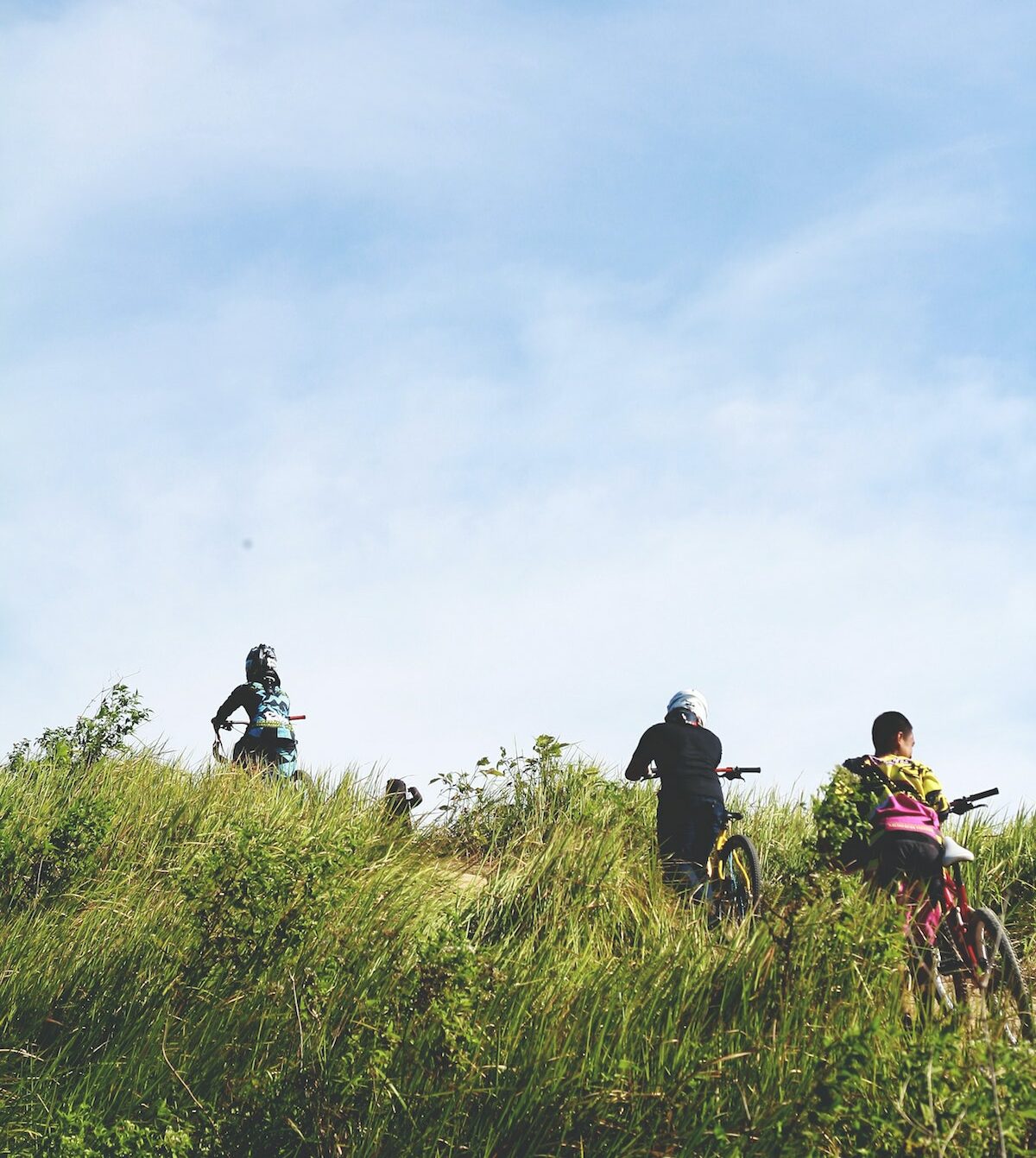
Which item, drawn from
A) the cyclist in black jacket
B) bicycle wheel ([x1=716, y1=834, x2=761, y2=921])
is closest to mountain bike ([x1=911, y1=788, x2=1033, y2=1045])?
bicycle wheel ([x1=716, y1=834, x2=761, y2=921])

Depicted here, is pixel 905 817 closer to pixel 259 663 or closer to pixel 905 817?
pixel 905 817

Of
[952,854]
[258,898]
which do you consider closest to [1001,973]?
[952,854]

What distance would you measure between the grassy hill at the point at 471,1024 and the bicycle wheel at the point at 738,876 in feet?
1.92

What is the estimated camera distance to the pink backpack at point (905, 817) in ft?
24.1

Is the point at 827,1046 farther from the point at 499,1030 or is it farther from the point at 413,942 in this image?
the point at 413,942

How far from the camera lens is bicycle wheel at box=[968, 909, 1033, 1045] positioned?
648 cm

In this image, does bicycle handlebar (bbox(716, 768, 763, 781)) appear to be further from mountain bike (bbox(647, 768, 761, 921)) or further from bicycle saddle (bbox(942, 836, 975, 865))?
bicycle saddle (bbox(942, 836, 975, 865))

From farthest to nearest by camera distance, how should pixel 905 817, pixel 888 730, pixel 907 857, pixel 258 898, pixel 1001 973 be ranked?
pixel 888 730 < pixel 905 817 < pixel 907 857 < pixel 258 898 < pixel 1001 973

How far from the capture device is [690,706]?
9.65 meters

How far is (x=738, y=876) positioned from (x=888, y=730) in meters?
2.00

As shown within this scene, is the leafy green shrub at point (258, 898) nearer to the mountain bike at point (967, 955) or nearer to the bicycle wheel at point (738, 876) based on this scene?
the bicycle wheel at point (738, 876)

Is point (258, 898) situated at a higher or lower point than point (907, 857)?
lower

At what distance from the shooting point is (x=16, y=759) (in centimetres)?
1218

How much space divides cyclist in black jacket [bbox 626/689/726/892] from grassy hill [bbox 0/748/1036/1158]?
0.39 metres
